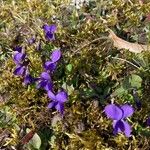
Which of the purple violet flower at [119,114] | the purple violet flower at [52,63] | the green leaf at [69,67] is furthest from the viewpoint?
the green leaf at [69,67]

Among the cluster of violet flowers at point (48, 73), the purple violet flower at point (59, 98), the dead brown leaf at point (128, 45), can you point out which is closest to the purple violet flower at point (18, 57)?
the cluster of violet flowers at point (48, 73)

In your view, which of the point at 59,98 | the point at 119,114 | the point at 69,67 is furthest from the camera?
the point at 69,67

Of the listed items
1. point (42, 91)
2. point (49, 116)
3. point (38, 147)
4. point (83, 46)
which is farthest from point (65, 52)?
point (38, 147)

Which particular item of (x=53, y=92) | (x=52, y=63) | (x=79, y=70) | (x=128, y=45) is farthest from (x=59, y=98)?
(x=128, y=45)

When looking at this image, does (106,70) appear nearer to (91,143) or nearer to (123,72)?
(123,72)

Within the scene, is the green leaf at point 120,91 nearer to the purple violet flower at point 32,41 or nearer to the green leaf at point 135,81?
the green leaf at point 135,81

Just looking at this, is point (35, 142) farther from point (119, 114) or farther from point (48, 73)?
point (119, 114)
